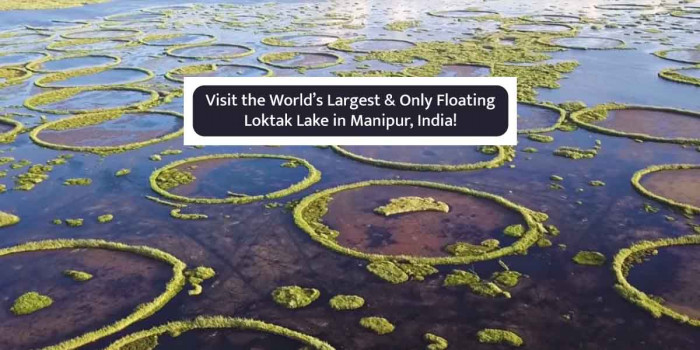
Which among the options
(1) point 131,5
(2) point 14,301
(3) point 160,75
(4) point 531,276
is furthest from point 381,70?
(1) point 131,5

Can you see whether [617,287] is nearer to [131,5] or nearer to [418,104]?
[418,104]

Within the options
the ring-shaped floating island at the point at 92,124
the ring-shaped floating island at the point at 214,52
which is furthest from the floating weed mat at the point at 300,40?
the ring-shaped floating island at the point at 92,124

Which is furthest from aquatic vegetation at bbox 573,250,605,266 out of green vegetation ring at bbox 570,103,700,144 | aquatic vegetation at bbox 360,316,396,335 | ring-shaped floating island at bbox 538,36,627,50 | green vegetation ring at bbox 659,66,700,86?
ring-shaped floating island at bbox 538,36,627,50

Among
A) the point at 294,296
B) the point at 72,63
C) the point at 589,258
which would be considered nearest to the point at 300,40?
the point at 72,63

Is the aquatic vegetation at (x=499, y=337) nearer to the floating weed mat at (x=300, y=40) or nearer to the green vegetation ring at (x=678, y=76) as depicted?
the green vegetation ring at (x=678, y=76)

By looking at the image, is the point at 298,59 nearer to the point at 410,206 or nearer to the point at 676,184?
the point at 410,206

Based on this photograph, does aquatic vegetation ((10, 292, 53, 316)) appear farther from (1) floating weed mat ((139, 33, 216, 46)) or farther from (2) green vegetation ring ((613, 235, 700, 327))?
(1) floating weed mat ((139, 33, 216, 46))
